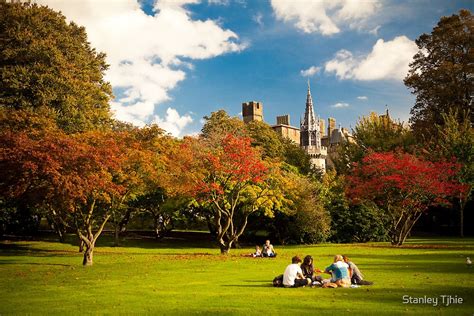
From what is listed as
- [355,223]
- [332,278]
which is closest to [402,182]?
[355,223]

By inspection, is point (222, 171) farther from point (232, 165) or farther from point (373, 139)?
point (373, 139)

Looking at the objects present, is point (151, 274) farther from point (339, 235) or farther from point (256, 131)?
point (256, 131)

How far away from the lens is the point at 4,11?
35688 mm

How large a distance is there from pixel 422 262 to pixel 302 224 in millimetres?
19757

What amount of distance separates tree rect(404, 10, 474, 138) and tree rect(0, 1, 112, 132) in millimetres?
33293

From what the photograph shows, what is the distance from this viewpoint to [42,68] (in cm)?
3503

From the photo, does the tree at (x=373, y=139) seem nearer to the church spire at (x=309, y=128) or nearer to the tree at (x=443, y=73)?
the tree at (x=443, y=73)

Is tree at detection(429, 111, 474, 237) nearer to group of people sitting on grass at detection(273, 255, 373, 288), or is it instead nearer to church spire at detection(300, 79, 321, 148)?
group of people sitting on grass at detection(273, 255, 373, 288)

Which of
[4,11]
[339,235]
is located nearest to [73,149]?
[4,11]

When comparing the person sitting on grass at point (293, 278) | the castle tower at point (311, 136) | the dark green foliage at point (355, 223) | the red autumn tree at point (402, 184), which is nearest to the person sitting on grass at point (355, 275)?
the person sitting on grass at point (293, 278)

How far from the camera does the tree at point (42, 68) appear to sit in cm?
3425

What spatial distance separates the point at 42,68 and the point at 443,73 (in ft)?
125

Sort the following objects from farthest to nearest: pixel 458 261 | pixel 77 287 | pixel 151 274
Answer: pixel 458 261
pixel 151 274
pixel 77 287

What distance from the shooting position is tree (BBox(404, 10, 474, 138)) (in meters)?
47.6
